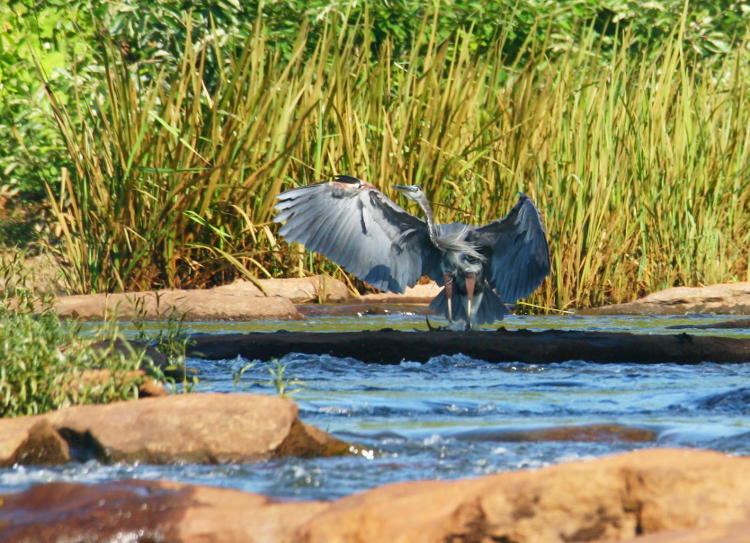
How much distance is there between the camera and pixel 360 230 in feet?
23.1

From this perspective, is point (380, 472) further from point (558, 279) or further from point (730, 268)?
point (730, 268)

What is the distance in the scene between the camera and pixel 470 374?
18.4ft

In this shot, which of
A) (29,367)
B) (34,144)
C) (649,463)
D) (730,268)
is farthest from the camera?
(34,144)

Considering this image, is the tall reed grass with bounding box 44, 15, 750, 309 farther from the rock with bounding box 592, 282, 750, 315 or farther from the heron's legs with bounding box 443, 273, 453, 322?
the heron's legs with bounding box 443, 273, 453, 322

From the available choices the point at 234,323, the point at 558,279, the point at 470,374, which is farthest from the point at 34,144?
the point at 470,374

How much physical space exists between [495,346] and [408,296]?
3662 mm

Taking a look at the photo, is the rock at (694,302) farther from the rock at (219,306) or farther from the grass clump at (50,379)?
the grass clump at (50,379)

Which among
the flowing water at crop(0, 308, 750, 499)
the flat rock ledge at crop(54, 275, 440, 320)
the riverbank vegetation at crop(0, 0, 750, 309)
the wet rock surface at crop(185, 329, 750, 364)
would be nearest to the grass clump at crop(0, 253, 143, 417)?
the flowing water at crop(0, 308, 750, 499)

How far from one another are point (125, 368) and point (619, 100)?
19.5 feet

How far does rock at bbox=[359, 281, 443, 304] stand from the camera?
9.04 meters

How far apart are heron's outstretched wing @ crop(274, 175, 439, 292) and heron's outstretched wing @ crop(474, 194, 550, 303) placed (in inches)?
13.3

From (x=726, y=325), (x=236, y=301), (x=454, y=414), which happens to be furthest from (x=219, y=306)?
(x=454, y=414)

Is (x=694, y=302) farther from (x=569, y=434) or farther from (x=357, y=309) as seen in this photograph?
(x=569, y=434)

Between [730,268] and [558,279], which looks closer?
[558,279]
